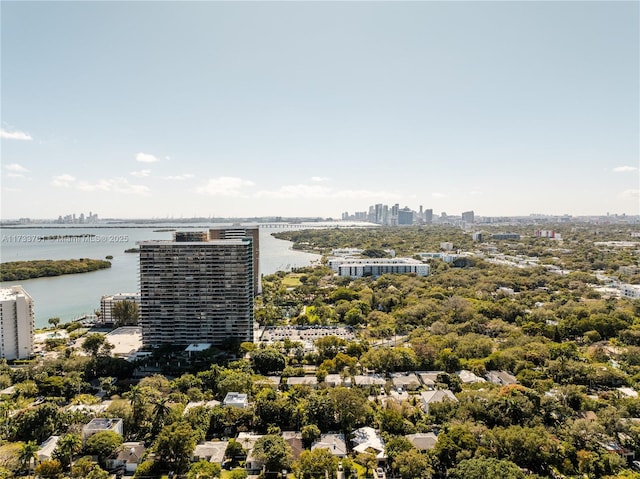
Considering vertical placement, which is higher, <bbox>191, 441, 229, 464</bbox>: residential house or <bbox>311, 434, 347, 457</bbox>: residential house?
<bbox>311, 434, 347, 457</bbox>: residential house

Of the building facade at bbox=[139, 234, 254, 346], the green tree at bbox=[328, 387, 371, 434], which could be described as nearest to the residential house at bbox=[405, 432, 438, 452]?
the green tree at bbox=[328, 387, 371, 434]

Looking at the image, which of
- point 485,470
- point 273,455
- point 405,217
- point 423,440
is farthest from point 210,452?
point 405,217

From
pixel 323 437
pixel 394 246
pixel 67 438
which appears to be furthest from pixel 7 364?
pixel 394 246

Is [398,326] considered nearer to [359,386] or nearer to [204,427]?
[359,386]

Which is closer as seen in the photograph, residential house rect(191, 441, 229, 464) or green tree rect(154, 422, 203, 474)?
green tree rect(154, 422, 203, 474)

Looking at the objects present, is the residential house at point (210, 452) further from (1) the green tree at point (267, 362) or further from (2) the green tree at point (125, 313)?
(2) the green tree at point (125, 313)

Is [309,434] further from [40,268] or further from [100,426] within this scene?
[40,268]

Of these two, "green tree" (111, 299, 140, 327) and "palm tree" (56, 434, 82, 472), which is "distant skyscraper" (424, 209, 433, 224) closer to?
"green tree" (111, 299, 140, 327)

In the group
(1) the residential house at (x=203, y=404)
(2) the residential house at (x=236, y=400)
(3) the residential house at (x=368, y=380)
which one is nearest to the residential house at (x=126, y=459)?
(1) the residential house at (x=203, y=404)
